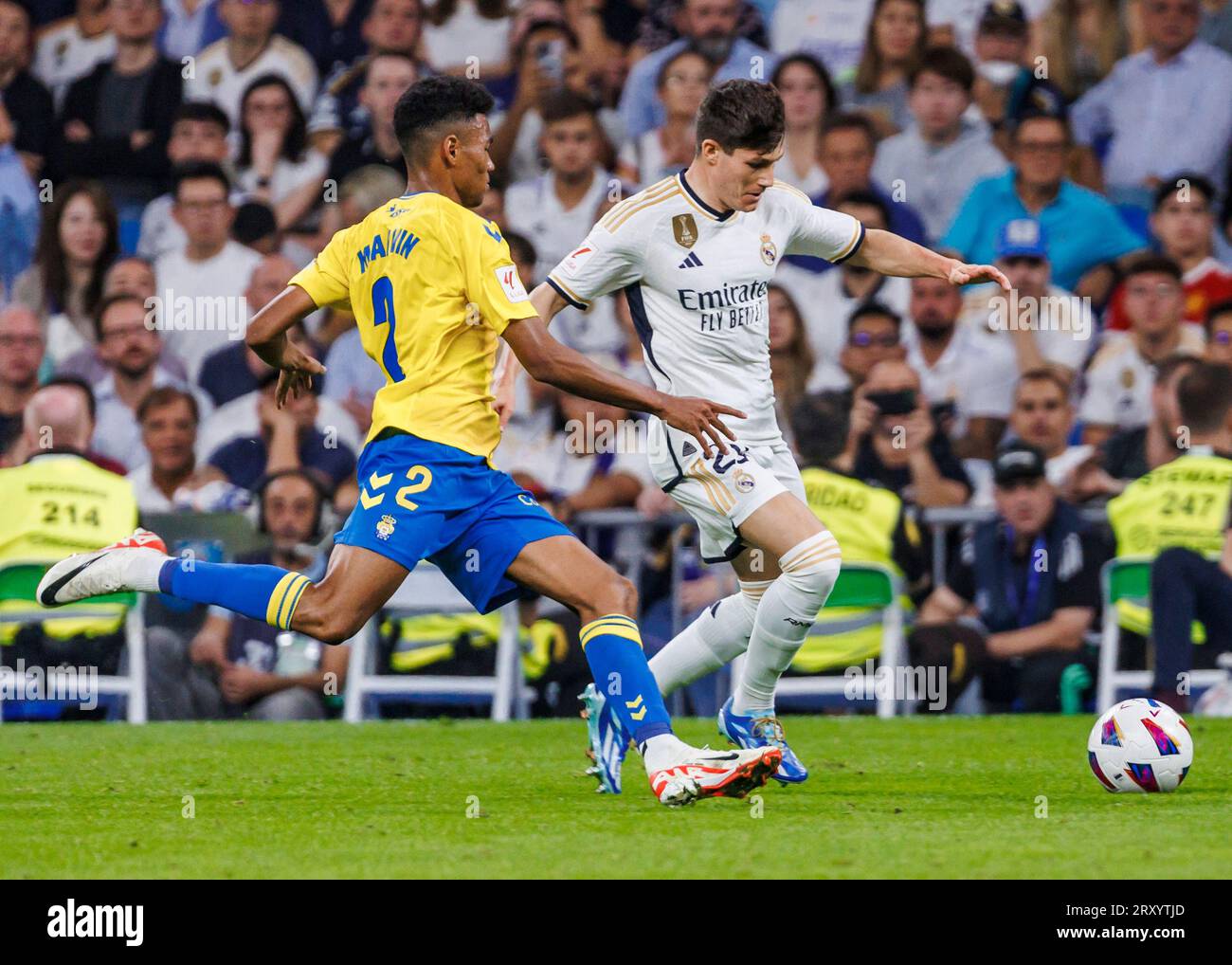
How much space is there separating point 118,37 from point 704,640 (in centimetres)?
811

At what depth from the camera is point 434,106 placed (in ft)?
22.0

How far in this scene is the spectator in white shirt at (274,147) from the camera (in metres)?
13.8

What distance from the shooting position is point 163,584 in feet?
22.8

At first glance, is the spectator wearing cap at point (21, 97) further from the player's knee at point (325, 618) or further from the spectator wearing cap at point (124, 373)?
the player's knee at point (325, 618)

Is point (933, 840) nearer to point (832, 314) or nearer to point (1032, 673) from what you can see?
point (1032, 673)

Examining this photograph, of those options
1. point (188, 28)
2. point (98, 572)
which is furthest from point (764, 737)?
point (188, 28)

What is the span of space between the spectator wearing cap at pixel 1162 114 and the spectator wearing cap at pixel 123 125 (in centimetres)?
619

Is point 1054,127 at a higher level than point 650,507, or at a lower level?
higher

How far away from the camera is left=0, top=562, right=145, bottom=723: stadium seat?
11453 millimetres

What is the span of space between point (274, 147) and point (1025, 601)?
19.8 ft

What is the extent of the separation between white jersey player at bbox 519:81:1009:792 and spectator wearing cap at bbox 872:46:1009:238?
17.7 feet

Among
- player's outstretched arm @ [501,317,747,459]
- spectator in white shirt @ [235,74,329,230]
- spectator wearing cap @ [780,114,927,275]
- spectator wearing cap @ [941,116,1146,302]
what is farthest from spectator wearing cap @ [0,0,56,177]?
player's outstretched arm @ [501,317,747,459]

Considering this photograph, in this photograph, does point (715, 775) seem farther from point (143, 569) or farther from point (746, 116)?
point (746, 116)

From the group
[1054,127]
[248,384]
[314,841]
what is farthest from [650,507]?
[314,841]
